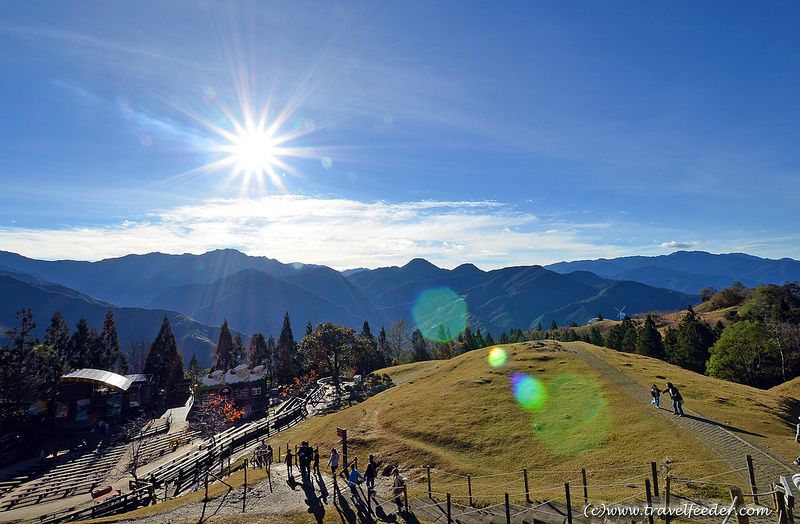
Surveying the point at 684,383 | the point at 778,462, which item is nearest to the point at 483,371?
the point at 684,383

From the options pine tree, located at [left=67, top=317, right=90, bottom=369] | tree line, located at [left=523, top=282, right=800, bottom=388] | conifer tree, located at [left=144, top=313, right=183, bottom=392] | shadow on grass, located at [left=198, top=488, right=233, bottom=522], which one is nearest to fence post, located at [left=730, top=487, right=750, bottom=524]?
shadow on grass, located at [left=198, top=488, right=233, bottom=522]

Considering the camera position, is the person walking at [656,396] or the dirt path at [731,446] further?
the person walking at [656,396]

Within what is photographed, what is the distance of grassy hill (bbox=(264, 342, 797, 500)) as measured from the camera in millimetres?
23375

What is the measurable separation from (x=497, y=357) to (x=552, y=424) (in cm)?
2463

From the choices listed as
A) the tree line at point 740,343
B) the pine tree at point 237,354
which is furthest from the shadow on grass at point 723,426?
the pine tree at point 237,354

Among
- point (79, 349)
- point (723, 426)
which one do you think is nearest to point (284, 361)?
point (79, 349)

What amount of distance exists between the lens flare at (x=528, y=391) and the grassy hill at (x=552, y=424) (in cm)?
48

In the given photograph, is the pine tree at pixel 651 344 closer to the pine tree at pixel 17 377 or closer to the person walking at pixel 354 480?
the person walking at pixel 354 480

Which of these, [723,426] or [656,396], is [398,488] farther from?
[656,396]

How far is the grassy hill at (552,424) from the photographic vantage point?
2338 centimetres

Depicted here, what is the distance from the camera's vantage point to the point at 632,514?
14438 millimetres

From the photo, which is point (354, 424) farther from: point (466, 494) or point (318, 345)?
point (318, 345)

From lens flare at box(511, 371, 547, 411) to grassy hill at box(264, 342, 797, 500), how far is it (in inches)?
19.1

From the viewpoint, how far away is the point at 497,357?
55406 mm
